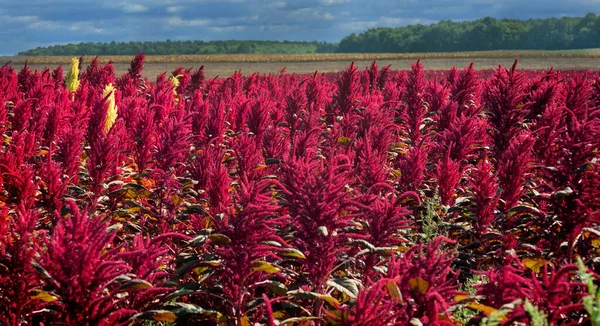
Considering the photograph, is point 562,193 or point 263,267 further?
point 562,193

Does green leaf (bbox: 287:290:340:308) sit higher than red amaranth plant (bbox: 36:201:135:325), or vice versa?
red amaranth plant (bbox: 36:201:135:325)

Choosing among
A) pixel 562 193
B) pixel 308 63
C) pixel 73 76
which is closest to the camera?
pixel 562 193

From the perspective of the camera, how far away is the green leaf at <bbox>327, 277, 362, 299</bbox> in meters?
3.25

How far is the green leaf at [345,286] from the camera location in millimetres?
3250

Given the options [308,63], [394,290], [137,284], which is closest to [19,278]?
[137,284]

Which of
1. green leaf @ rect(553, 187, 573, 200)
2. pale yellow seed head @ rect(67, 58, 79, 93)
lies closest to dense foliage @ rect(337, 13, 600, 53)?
pale yellow seed head @ rect(67, 58, 79, 93)

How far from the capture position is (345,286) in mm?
3320

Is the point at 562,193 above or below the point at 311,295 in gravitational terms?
above

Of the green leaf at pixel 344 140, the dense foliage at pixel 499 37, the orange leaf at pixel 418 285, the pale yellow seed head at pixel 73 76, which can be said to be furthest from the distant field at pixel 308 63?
the orange leaf at pixel 418 285

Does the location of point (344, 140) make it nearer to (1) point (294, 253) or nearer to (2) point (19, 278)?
(1) point (294, 253)

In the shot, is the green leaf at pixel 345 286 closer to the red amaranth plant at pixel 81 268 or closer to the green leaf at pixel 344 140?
the red amaranth plant at pixel 81 268

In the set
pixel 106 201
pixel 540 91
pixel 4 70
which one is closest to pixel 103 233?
pixel 106 201

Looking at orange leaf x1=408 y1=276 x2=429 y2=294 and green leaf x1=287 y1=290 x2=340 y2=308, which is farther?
green leaf x1=287 y1=290 x2=340 y2=308

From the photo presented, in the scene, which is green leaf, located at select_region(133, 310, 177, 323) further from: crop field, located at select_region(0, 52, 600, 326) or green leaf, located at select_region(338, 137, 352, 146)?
green leaf, located at select_region(338, 137, 352, 146)
